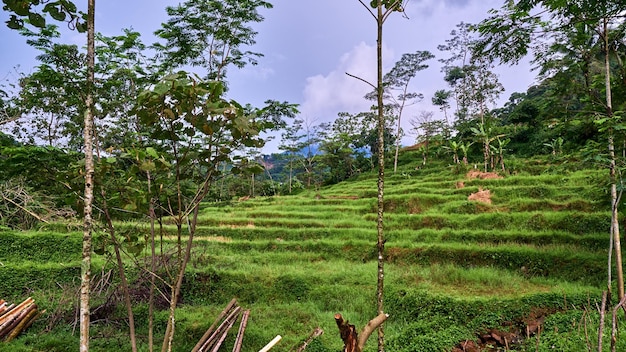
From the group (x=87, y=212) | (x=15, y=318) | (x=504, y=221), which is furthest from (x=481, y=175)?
(x=87, y=212)

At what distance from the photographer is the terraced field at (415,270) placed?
6262 millimetres

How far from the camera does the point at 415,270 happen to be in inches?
371

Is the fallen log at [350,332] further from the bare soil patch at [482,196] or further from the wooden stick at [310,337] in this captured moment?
the bare soil patch at [482,196]

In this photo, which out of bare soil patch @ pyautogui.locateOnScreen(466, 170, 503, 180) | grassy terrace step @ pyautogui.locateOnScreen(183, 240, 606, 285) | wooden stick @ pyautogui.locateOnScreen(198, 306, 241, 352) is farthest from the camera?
bare soil patch @ pyautogui.locateOnScreen(466, 170, 503, 180)

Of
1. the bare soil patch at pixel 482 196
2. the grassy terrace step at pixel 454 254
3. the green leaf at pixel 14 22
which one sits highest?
the green leaf at pixel 14 22

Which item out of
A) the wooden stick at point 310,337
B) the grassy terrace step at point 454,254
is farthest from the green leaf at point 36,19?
the grassy terrace step at point 454,254

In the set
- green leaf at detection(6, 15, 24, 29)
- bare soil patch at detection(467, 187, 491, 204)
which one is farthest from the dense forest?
bare soil patch at detection(467, 187, 491, 204)

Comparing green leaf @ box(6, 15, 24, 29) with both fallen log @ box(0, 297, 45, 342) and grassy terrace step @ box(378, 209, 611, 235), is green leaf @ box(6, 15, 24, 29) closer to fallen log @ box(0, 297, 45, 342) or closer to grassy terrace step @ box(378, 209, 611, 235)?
fallen log @ box(0, 297, 45, 342)

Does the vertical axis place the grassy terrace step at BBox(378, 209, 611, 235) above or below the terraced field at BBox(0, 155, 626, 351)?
above

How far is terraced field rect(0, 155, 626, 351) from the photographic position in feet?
20.5

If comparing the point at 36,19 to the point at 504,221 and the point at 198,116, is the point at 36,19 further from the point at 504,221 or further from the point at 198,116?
the point at 504,221

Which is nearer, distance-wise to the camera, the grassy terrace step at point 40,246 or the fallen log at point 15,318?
the fallen log at point 15,318

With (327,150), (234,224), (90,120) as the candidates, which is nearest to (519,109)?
(327,150)

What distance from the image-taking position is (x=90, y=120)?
277 centimetres
